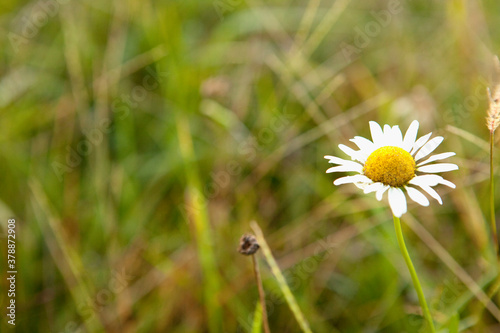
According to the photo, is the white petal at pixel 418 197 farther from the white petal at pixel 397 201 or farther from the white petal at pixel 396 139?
the white petal at pixel 396 139

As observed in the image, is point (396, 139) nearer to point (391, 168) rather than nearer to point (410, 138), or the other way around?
point (410, 138)

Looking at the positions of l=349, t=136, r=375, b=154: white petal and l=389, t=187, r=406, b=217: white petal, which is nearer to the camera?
l=389, t=187, r=406, b=217: white petal

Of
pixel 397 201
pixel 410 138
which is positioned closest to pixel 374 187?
pixel 397 201

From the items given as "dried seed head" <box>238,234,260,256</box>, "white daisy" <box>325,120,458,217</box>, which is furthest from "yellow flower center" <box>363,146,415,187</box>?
"dried seed head" <box>238,234,260,256</box>

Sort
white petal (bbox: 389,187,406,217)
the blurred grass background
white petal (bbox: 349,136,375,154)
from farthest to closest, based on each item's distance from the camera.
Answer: the blurred grass background, white petal (bbox: 349,136,375,154), white petal (bbox: 389,187,406,217)

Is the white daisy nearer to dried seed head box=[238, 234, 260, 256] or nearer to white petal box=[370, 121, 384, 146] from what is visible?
A: white petal box=[370, 121, 384, 146]

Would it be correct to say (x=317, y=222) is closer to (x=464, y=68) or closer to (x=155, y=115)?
(x=155, y=115)

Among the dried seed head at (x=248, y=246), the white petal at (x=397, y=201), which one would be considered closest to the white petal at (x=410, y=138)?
the white petal at (x=397, y=201)
